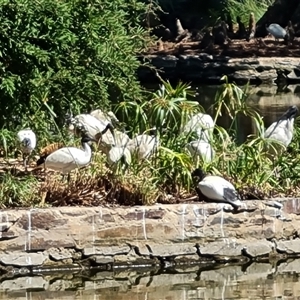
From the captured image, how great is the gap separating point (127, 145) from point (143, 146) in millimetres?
180

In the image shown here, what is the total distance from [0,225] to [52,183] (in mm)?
773

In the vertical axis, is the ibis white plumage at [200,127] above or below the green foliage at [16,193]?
above

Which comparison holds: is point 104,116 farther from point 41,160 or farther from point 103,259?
point 103,259

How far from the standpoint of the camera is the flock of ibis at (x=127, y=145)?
26.2ft

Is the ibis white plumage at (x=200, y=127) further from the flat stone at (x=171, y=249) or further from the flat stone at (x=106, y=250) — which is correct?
the flat stone at (x=106, y=250)

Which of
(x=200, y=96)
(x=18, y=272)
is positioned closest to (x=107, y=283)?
(x=18, y=272)

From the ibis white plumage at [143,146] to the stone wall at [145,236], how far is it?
0.80 metres

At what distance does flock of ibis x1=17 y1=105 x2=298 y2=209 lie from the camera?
7.98 metres

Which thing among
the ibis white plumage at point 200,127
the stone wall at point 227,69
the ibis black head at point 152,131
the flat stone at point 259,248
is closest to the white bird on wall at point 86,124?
the ibis black head at point 152,131

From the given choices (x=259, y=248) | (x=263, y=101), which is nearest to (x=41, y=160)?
(x=259, y=248)

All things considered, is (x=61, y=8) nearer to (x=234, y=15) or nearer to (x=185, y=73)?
(x=185, y=73)

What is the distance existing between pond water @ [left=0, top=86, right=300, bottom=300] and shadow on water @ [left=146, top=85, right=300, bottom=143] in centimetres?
586

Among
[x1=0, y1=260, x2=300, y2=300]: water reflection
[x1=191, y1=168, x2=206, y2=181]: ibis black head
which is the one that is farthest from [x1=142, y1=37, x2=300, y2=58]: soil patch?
[x1=0, y1=260, x2=300, y2=300]: water reflection

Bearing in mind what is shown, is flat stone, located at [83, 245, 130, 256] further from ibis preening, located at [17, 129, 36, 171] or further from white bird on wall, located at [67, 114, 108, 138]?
white bird on wall, located at [67, 114, 108, 138]
